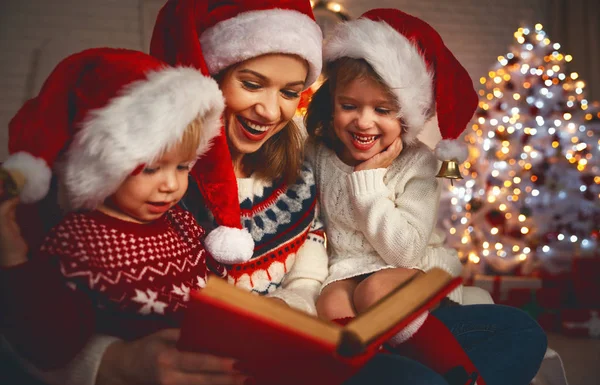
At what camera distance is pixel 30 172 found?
2.78 ft

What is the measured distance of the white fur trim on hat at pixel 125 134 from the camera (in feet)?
2.84

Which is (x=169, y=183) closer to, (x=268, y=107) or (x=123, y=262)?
(x=123, y=262)

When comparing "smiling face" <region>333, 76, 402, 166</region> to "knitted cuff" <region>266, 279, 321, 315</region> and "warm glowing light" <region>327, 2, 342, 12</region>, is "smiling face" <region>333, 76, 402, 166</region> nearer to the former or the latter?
"knitted cuff" <region>266, 279, 321, 315</region>

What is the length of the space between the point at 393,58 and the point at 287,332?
0.95 m

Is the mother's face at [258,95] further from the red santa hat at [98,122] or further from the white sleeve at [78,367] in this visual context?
the white sleeve at [78,367]

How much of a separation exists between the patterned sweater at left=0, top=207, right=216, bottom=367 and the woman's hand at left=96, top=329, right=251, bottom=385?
0.23ft

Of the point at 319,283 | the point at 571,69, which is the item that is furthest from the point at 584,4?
the point at 319,283

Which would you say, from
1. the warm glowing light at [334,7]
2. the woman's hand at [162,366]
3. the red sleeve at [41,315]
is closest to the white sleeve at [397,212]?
the woman's hand at [162,366]

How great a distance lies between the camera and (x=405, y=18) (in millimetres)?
1495

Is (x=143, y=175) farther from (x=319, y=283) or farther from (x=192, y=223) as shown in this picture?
(x=319, y=283)

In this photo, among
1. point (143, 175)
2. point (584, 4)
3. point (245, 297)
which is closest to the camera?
point (245, 297)

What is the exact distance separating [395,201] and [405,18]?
22.0 inches

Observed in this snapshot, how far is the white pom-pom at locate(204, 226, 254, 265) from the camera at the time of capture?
1090 mm

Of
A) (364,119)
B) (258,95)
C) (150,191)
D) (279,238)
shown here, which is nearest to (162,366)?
(150,191)
